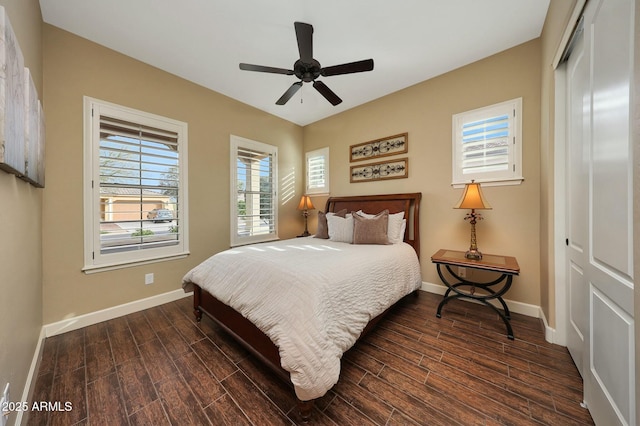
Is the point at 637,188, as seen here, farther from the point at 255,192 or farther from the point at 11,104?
the point at 255,192

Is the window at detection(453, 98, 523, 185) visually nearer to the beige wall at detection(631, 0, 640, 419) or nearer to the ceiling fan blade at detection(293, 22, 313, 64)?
the beige wall at detection(631, 0, 640, 419)

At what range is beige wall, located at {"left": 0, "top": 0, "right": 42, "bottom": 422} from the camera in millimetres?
1105

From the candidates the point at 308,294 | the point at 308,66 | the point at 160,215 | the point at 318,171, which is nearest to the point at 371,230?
the point at 308,294

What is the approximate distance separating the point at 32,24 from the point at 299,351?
10.3ft

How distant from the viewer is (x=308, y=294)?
1472 mm

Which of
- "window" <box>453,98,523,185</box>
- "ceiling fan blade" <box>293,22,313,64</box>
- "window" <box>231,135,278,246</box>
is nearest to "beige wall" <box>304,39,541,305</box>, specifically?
"window" <box>453,98,523,185</box>

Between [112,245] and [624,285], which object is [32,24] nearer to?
[112,245]

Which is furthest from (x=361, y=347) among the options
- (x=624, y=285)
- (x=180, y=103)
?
(x=180, y=103)

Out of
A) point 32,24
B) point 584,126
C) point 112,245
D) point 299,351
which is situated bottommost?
point 299,351

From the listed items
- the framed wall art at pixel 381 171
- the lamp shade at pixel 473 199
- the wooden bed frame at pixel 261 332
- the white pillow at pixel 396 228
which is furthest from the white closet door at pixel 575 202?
the framed wall art at pixel 381 171

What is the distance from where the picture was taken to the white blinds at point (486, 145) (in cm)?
259

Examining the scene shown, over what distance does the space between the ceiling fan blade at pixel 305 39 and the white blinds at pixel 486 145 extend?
2111 mm

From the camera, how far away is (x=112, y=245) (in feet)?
8.27

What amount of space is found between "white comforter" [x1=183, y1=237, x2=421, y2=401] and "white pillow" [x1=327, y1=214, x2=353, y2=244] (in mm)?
655
